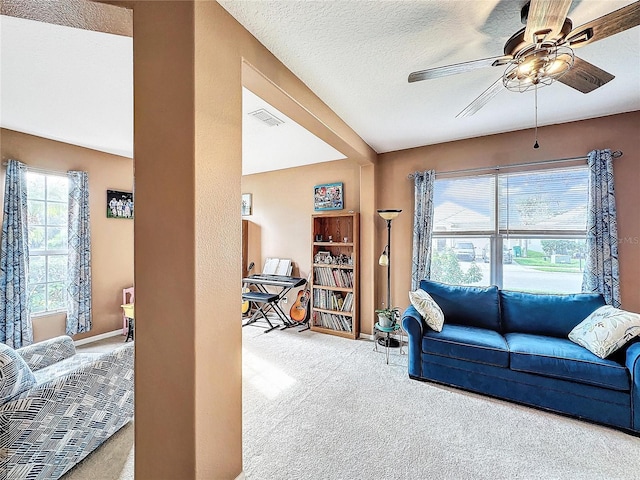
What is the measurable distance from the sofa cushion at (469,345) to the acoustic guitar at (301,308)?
2.04 meters

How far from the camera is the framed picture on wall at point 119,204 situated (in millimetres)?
A: 3859

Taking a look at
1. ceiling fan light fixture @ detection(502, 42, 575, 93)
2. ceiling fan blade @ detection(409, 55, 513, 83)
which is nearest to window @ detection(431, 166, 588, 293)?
ceiling fan light fixture @ detection(502, 42, 575, 93)

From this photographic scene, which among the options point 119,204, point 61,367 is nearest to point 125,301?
point 119,204

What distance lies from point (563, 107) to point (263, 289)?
4493 millimetres

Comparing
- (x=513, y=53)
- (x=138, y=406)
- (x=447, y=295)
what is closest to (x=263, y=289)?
(x=447, y=295)

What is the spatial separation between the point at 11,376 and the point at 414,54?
299 centimetres

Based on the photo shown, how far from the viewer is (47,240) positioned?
3.36 m

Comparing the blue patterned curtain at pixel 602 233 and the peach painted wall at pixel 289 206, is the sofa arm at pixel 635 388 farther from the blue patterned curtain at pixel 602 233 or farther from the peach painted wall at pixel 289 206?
the peach painted wall at pixel 289 206

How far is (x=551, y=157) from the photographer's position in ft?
9.83

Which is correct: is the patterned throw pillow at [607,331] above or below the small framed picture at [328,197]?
below

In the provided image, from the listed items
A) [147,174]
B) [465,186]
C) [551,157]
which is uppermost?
[551,157]

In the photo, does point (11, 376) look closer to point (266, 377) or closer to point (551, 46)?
point (266, 377)

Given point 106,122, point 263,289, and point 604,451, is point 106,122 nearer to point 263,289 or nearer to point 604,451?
point 263,289

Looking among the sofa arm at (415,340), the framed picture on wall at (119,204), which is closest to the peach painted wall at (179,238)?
the sofa arm at (415,340)
